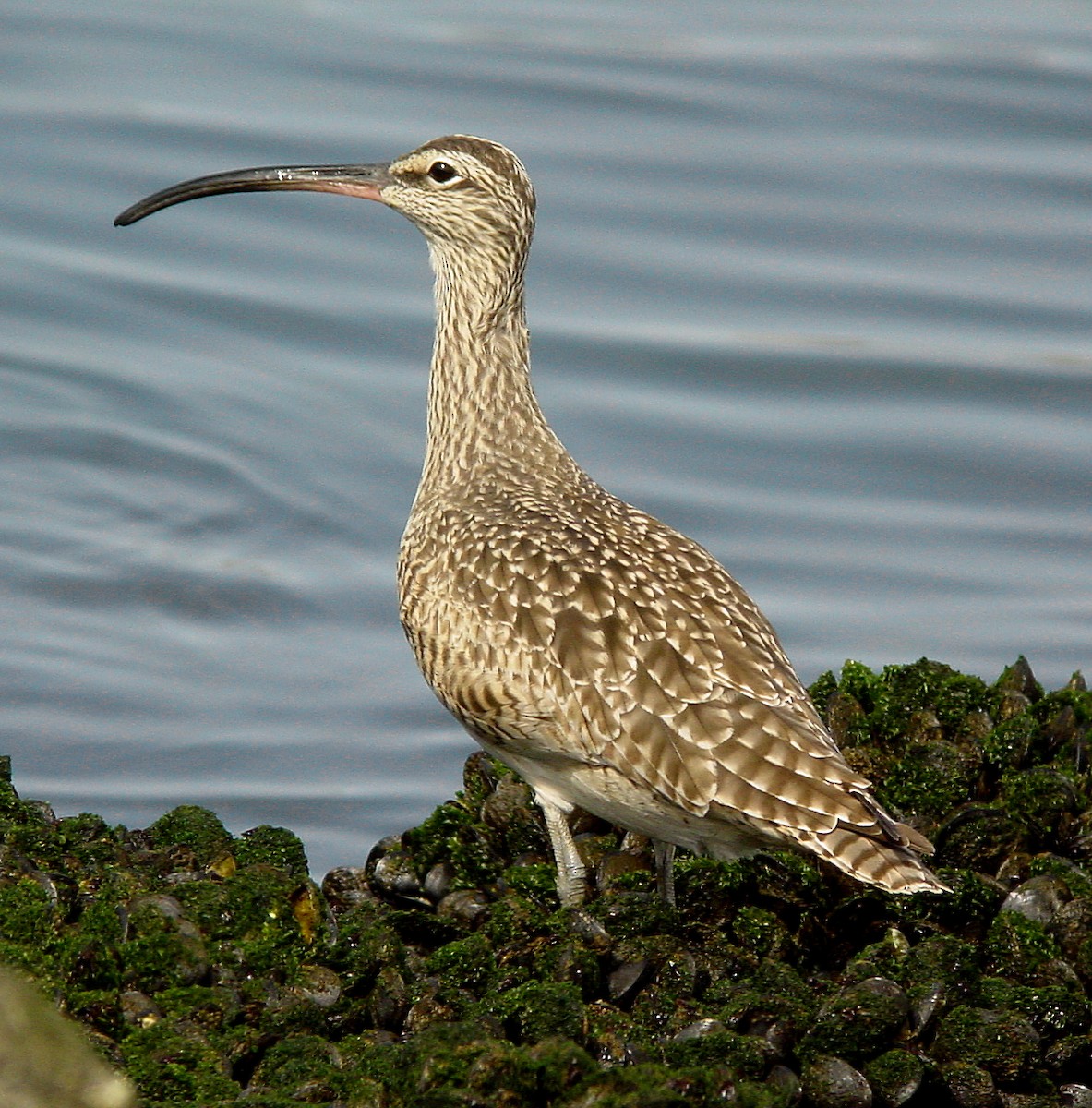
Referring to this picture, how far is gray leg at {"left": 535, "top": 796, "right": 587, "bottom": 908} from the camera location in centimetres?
753

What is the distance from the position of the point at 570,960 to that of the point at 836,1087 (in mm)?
953

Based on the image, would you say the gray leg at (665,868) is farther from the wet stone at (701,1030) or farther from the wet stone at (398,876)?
the wet stone at (701,1030)

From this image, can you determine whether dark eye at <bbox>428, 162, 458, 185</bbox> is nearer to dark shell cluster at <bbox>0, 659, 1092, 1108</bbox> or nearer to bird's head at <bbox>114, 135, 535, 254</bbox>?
bird's head at <bbox>114, 135, 535, 254</bbox>

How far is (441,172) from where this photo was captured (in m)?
8.75

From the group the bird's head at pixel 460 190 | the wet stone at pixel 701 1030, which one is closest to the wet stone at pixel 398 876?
the wet stone at pixel 701 1030

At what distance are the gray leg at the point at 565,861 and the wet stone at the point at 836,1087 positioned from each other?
1572mm

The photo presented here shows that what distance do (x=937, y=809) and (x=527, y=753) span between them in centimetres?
174

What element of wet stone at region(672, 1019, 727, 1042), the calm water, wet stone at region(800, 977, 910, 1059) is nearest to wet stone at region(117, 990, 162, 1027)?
wet stone at region(672, 1019, 727, 1042)

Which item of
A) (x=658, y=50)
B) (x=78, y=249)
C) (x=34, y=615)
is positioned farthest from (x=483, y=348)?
(x=658, y=50)

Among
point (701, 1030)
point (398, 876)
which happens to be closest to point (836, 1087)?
point (701, 1030)

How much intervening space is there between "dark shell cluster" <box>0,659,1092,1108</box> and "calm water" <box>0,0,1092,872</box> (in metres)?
2.12

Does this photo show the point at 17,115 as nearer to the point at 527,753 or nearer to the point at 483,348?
A: the point at 483,348

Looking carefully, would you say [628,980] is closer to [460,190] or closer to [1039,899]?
[1039,899]

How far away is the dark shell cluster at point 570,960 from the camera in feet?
19.4
